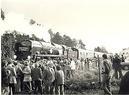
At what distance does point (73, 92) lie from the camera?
7.95 metres

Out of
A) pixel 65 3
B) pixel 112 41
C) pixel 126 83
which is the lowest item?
pixel 126 83

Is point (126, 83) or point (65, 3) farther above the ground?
point (65, 3)

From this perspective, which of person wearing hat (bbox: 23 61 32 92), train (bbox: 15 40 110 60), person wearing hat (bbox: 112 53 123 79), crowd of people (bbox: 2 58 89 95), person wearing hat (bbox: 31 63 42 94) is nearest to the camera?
crowd of people (bbox: 2 58 89 95)

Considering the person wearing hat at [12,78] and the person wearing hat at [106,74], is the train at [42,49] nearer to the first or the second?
the person wearing hat at [12,78]

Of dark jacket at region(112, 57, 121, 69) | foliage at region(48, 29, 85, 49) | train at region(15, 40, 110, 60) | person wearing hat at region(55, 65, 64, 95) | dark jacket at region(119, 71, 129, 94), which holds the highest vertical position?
foliage at region(48, 29, 85, 49)

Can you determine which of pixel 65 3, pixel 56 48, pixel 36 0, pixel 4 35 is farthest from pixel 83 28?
pixel 56 48

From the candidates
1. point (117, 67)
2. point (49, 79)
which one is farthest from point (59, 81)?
point (117, 67)

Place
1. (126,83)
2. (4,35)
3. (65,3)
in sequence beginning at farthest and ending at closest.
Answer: (4,35) → (65,3) → (126,83)

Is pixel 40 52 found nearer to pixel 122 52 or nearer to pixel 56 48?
pixel 56 48

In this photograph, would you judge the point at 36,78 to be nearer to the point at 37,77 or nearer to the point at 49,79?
the point at 37,77

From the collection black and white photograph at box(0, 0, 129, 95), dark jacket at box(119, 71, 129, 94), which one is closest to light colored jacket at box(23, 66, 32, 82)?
black and white photograph at box(0, 0, 129, 95)

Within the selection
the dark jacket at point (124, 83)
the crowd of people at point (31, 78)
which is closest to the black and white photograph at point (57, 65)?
the crowd of people at point (31, 78)

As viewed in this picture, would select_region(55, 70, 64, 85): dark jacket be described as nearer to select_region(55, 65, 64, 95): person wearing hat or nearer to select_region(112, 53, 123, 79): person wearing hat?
select_region(55, 65, 64, 95): person wearing hat

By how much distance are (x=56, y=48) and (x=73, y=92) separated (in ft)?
13.0
